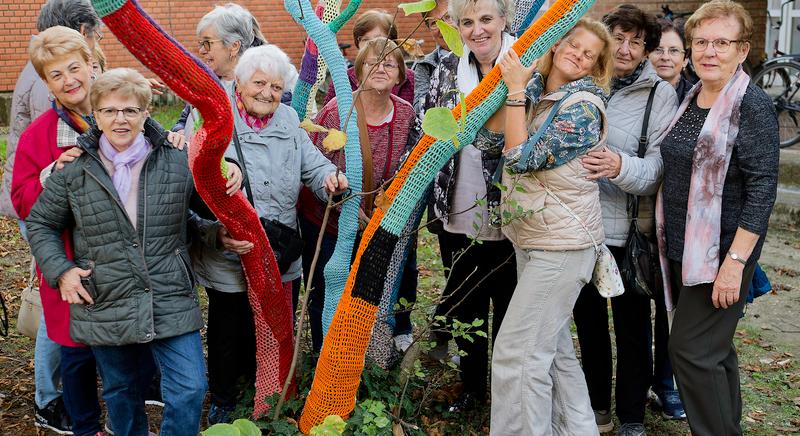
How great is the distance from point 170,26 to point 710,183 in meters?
11.5

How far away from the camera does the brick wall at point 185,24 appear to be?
12.6 metres

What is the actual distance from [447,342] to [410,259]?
0.54m

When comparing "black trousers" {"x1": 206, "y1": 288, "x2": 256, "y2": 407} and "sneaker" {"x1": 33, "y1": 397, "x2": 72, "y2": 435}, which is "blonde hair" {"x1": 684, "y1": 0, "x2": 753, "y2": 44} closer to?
"black trousers" {"x1": 206, "y1": 288, "x2": 256, "y2": 407}

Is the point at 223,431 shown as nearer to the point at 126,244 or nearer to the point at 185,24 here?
the point at 126,244

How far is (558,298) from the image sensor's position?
3365mm

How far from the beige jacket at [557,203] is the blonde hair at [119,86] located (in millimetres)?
1442

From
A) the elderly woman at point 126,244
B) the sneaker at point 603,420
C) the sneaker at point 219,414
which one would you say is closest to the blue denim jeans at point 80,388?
the elderly woman at point 126,244

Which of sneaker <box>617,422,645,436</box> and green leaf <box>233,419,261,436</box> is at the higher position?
green leaf <box>233,419,261,436</box>

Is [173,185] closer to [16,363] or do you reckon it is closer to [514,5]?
[514,5]

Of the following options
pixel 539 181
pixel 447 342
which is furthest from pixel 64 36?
pixel 447 342

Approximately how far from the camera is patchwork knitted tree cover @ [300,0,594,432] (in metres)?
3.30

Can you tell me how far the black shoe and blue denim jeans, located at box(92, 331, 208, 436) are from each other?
1.35m

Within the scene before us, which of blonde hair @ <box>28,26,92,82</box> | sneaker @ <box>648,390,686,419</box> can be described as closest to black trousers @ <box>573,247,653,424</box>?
sneaker @ <box>648,390,686,419</box>

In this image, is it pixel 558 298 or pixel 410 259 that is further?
pixel 410 259
